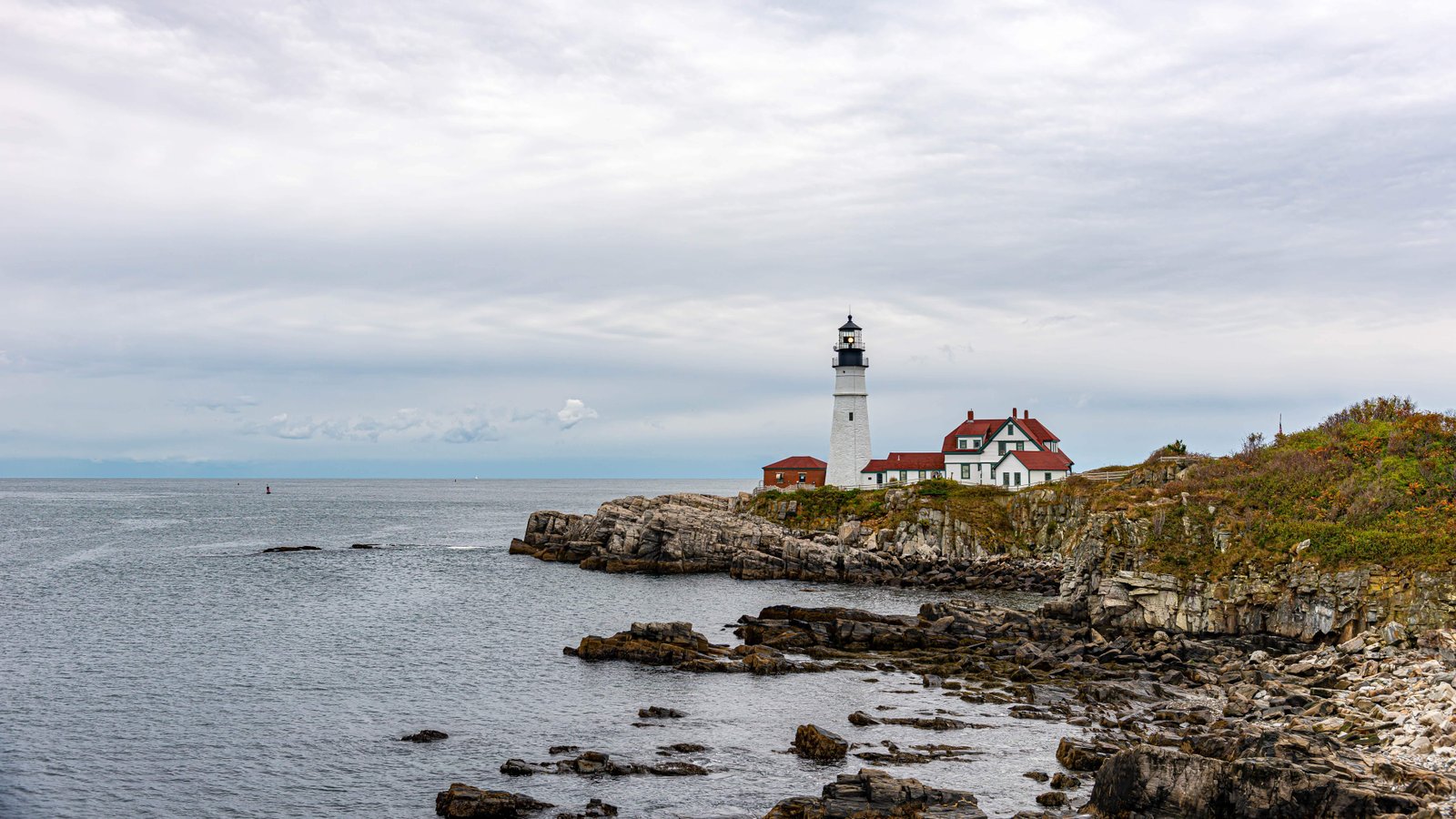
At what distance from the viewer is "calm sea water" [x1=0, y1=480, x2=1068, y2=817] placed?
25922 millimetres

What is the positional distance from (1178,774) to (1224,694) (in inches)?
542

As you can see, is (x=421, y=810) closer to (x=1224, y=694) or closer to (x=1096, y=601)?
(x=1224, y=694)

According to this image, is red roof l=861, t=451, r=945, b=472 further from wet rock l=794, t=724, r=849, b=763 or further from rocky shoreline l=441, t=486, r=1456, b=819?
wet rock l=794, t=724, r=849, b=763

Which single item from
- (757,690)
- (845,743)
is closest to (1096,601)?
(757,690)

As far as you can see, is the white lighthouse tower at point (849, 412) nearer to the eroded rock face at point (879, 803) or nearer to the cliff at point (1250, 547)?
the cliff at point (1250, 547)

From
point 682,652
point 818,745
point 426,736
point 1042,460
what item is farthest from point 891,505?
point 426,736

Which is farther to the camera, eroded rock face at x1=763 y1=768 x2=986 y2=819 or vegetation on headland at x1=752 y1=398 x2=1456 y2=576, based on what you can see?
vegetation on headland at x1=752 y1=398 x2=1456 y2=576

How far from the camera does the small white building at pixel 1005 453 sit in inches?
3595

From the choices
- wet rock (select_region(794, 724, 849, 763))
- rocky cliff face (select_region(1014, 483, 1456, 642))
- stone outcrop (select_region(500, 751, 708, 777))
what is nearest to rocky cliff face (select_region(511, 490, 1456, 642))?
rocky cliff face (select_region(1014, 483, 1456, 642))

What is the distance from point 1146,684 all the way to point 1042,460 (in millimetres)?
58171

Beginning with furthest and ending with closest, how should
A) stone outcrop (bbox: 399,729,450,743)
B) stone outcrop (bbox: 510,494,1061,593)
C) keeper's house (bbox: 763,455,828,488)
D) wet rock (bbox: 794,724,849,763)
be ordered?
keeper's house (bbox: 763,455,828,488), stone outcrop (bbox: 510,494,1061,593), stone outcrop (bbox: 399,729,450,743), wet rock (bbox: 794,724,849,763)

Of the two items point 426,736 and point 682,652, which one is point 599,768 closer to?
point 426,736

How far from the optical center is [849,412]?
99500mm

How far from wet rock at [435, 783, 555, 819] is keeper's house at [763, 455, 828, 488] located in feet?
275
